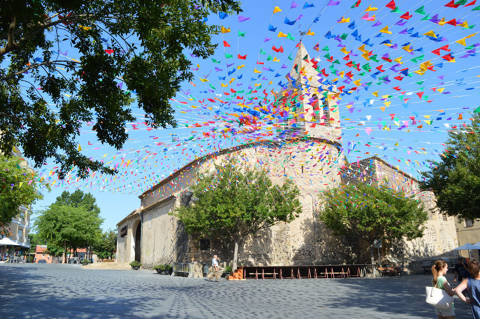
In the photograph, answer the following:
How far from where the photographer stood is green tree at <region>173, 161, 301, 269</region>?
20078 mm

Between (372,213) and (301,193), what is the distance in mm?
5795

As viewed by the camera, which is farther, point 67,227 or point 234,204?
point 67,227

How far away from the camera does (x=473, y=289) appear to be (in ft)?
15.3

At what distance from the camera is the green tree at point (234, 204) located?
2008 centimetres

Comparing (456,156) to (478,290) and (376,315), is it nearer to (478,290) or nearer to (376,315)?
(376,315)

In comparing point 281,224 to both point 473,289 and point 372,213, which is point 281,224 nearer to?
point 372,213

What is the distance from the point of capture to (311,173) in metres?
26.6

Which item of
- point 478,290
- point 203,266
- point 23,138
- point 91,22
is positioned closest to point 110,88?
point 91,22

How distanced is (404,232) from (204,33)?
68.0 feet

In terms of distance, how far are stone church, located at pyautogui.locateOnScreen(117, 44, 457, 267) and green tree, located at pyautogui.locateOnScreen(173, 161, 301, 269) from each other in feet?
6.26

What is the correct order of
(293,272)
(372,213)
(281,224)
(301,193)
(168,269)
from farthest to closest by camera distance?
(301,193) → (281,224) → (168,269) → (293,272) → (372,213)

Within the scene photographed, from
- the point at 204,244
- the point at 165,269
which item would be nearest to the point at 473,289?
the point at 204,244

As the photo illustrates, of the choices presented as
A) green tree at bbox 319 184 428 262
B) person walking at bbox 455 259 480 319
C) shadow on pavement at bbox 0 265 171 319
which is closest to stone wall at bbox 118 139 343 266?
green tree at bbox 319 184 428 262

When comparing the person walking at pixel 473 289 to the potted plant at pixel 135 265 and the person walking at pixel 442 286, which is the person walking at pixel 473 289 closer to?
the person walking at pixel 442 286
